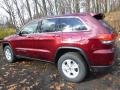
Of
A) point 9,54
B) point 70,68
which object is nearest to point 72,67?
point 70,68

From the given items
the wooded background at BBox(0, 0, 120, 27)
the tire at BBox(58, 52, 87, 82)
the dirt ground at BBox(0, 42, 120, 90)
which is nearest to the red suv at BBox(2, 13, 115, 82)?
the tire at BBox(58, 52, 87, 82)

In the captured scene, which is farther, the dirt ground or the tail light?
the dirt ground

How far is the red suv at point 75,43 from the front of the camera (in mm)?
5625

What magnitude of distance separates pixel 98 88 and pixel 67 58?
1.16 meters

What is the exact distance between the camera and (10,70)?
25.8 feet

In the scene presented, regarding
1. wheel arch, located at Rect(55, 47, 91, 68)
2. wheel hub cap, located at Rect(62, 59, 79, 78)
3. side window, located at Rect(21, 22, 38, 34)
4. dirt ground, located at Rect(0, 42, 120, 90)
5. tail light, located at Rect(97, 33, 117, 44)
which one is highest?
side window, located at Rect(21, 22, 38, 34)

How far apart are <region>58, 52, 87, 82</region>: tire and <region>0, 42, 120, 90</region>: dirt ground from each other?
0.17 metres

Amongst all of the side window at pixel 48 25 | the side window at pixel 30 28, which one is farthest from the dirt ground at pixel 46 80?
the side window at pixel 48 25

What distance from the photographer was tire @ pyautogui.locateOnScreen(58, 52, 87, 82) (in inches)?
232

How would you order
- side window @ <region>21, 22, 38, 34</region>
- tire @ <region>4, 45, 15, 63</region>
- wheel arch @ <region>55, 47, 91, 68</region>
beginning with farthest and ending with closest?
1. tire @ <region>4, 45, 15, 63</region>
2. side window @ <region>21, 22, 38, 34</region>
3. wheel arch @ <region>55, 47, 91, 68</region>

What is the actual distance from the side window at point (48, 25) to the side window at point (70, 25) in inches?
11.2

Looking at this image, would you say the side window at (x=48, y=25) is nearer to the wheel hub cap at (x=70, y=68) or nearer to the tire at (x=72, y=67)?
the tire at (x=72, y=67)

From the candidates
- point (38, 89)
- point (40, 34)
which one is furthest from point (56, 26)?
point (38, 89)

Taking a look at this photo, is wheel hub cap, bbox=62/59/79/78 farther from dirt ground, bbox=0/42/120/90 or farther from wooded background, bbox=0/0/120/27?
wooded background, bbox=0/0/120/27
